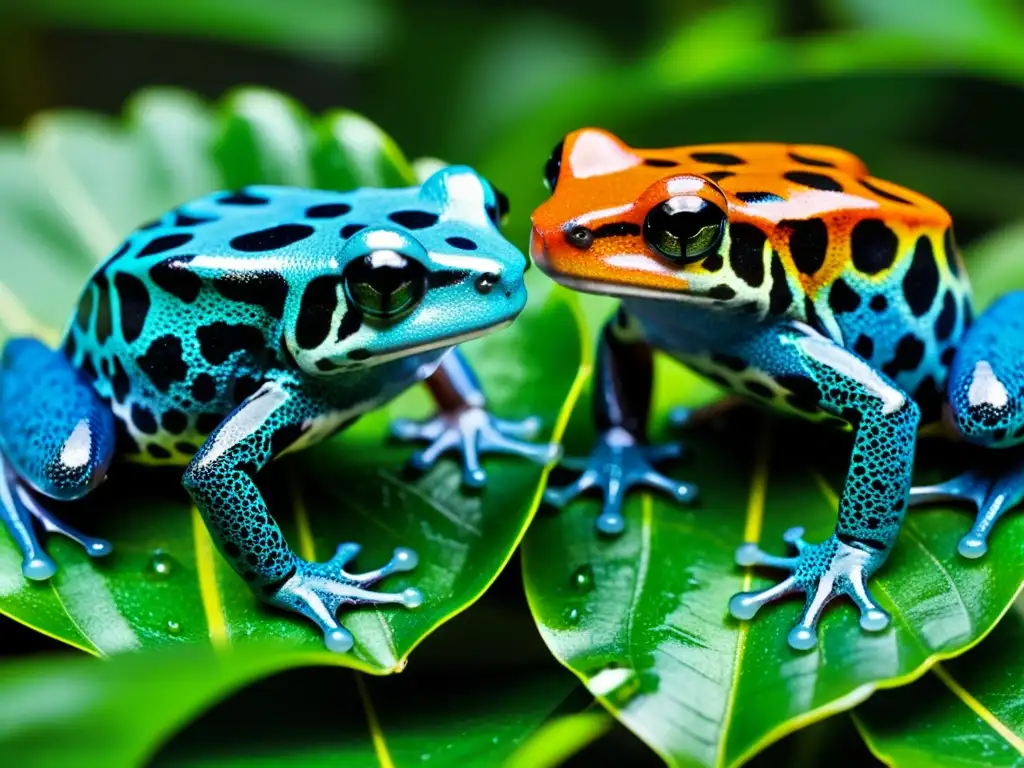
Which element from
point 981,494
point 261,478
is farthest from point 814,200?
point 261,478

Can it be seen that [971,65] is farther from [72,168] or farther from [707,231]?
[72,168]

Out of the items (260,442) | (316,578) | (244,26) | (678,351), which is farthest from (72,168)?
(678,351)

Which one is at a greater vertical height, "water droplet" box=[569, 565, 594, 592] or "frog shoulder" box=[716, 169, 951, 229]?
"frog shoulder" box=[716, 169, 951, 229]

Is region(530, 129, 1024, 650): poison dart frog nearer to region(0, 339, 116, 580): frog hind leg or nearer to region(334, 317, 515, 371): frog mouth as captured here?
region(334, 317, 515, 371): frog mouth

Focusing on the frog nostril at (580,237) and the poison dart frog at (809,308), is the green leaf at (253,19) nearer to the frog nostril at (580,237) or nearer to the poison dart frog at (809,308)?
the poison dart frog at (809,308)

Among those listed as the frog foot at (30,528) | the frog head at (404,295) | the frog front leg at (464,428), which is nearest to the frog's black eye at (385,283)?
the frog head at (404,295)

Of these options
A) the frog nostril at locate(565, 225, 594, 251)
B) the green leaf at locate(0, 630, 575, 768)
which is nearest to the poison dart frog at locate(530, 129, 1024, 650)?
the frog nostril at locate(565, 225, 594, 251)
